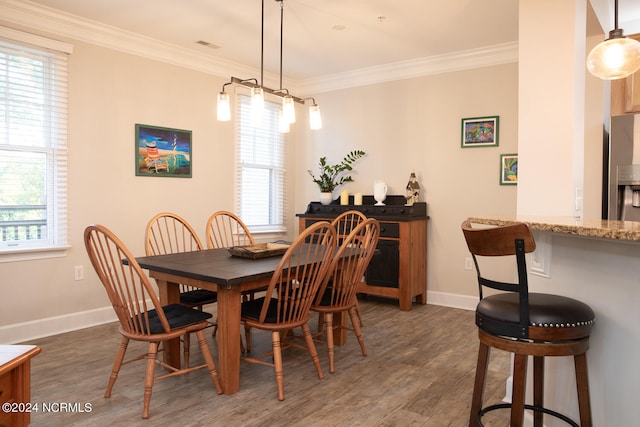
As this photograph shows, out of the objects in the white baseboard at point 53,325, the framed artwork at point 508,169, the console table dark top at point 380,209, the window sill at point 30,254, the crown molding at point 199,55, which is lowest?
the white baseboard at point 53,325

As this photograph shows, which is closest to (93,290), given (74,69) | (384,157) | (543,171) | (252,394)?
(74,69)

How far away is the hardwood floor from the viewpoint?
2.21 m

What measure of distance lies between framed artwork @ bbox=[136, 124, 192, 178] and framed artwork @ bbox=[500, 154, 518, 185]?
310 cm

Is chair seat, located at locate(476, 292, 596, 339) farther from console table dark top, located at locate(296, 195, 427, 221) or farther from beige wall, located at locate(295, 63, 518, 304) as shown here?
→ beige wall, located at locate(295, 63, 518, 304)

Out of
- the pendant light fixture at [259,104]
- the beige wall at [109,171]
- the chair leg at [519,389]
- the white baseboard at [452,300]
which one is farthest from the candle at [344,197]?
→ the chair leg at [519,389]

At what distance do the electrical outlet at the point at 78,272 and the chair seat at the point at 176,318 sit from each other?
1.56 meters

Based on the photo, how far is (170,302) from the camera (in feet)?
9.37

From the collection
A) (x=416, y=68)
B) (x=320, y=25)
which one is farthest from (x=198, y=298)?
(x=416, y=68)

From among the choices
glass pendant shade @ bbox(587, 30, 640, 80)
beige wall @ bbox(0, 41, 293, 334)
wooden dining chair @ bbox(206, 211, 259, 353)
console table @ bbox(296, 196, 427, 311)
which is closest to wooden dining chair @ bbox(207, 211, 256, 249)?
wooden dining chair @ bbox(206, 211, 259, 353)

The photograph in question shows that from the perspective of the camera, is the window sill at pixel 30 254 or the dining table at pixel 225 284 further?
the window sill at pixel 30 254

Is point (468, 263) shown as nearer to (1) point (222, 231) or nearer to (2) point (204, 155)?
(1) point (222, 231)

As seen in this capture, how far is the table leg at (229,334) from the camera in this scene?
238cm

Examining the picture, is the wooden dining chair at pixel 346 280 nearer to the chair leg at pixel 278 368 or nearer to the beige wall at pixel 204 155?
the chair leg at pixel 278 368

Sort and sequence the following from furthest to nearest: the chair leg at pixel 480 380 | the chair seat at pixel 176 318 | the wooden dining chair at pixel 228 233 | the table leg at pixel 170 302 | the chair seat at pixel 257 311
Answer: the wooden dining chair at pixel 228 233 → the table leg at pixel 170 302 → the chair seat at pixel 257 311 → the chair seat at pixel 176 318 → the chair leg at pixel 480 380
